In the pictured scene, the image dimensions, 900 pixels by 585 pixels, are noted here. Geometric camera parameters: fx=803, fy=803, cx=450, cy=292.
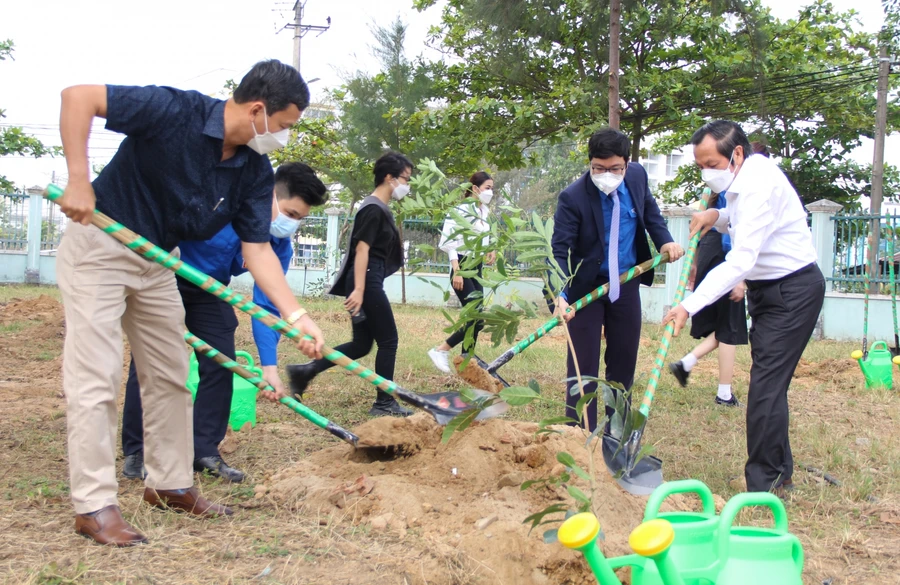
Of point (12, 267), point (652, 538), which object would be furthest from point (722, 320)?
point (12, 267)

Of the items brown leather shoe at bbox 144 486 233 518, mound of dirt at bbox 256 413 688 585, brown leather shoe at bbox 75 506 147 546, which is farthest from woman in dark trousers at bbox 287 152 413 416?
brown leather shoe at bbox 75 506 147 546

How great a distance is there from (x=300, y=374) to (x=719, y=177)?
2.72 metres

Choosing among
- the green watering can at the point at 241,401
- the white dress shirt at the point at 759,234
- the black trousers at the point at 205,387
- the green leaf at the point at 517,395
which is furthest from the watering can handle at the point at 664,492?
the green watering can at the point at 241,401

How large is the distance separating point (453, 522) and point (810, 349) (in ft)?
24.4

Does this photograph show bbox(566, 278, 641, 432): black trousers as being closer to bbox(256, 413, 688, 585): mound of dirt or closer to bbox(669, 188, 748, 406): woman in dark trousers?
bbox(256, 413, 688, 585): mound of dirt

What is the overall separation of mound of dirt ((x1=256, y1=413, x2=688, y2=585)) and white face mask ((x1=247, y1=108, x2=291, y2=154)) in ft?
4.50

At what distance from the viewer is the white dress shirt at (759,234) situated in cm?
326

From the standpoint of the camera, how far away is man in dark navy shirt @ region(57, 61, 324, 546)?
2.61 metres

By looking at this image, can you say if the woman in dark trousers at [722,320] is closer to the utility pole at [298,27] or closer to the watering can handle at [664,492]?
the watering can handle at [664,492]

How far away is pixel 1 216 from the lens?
15672 mm

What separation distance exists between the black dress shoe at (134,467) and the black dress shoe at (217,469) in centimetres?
23

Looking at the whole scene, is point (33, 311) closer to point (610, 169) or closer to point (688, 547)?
point (610, 169)

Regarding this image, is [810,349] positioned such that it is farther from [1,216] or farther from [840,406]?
[1,216]

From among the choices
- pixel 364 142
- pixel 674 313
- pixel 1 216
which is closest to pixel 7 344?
pixel 674 313
